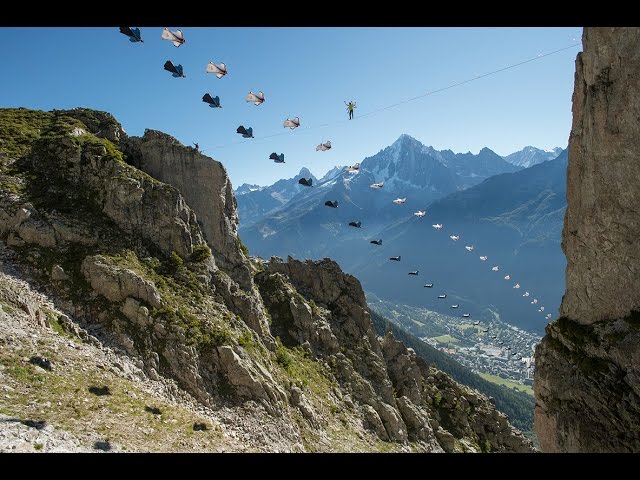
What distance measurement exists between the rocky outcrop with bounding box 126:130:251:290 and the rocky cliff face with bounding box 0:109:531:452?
13 cm

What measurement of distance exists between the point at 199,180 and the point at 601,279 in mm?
41056

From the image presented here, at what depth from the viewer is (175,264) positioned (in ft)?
133

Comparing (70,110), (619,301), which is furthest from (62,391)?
(70,110)

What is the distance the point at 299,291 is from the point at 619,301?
159 feet

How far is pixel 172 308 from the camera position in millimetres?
35219

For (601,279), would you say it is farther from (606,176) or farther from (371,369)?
(371,369)

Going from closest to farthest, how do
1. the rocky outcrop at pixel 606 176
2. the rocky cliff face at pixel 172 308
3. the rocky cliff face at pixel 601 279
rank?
the rocky cliff face at pixel 601 279, the rocky outcrop at pixel 606 176, the rocky cliff face at pixel 172 308

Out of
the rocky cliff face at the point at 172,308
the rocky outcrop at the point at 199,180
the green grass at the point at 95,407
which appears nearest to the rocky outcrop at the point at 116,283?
the rocky cliff face at the point at 172,308

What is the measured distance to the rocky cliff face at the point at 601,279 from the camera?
74.8 feet

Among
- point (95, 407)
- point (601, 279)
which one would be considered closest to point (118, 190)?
point (95, 407)

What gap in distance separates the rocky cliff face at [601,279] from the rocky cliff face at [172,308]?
19592 mm

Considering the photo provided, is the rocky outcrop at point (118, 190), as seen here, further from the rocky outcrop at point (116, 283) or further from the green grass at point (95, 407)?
the green grass at point (95, 407)

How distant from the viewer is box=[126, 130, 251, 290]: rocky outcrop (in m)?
50.2
